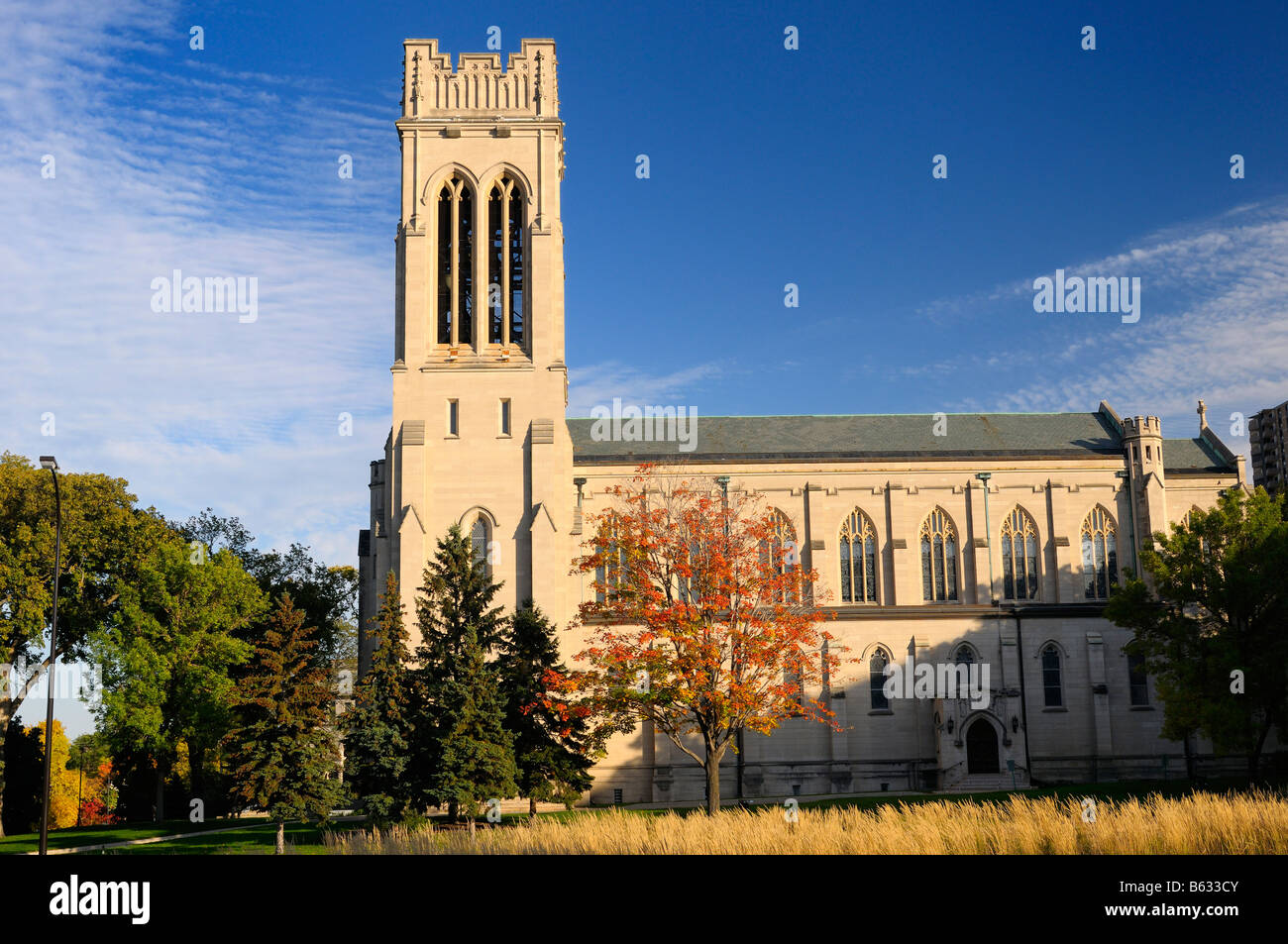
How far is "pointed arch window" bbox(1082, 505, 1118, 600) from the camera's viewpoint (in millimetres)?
56906

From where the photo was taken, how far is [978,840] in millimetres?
17562

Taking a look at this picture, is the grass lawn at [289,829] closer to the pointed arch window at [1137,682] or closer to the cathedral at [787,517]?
the cathedral at [787,517]

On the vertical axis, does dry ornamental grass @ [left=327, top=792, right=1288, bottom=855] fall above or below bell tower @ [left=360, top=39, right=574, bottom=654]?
below

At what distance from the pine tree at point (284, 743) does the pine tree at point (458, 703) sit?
10.1 feet

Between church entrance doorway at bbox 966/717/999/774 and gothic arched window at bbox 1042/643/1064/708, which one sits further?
gothic arched window at bbox 1042/643/1064/708

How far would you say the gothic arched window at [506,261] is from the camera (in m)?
49.1

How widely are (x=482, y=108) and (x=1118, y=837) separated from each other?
4204cm

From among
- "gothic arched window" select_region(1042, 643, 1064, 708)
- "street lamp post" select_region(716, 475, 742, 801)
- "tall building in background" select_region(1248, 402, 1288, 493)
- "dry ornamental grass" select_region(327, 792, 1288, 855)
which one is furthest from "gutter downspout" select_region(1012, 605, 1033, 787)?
"tall building in background" select_region(1248, 402, 1288, 493)

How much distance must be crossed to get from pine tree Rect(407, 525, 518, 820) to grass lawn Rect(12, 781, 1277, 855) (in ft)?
6.30

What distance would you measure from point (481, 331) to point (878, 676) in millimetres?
24083

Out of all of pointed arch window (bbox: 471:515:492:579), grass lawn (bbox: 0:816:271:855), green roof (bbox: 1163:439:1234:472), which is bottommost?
grass lawn (bbox: 0:816:271:855)

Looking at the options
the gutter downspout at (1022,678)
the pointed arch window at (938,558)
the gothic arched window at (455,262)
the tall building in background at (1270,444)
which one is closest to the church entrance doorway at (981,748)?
the gutter downspout at (1022,678)

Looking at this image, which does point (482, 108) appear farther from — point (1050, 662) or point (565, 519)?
point (1050, 662)

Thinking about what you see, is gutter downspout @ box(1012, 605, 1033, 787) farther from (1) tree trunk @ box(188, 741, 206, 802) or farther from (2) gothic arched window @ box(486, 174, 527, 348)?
(1) tree trunk @ box(188, 741, 206, 802)
